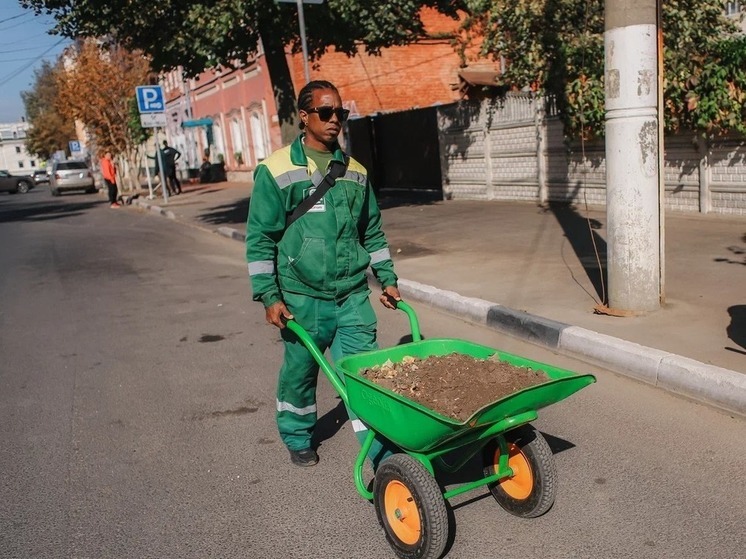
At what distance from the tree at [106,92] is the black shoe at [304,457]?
28317 millimetres

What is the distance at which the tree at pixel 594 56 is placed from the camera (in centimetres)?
991

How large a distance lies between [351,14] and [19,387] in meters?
9.69

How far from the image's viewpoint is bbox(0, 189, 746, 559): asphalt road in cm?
322

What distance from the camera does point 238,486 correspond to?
386cm

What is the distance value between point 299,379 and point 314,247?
28.8 inches

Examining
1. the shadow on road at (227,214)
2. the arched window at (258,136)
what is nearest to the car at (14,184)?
the arched window at (258,136)

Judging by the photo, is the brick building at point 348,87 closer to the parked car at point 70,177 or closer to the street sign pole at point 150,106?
the street sign pole at point 150,106

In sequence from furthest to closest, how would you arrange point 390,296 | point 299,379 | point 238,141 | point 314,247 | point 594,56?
point 238,141 < point 594,56 < point 299,379 < point 390,296 < point 314,247

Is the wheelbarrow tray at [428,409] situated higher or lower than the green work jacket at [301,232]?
lower

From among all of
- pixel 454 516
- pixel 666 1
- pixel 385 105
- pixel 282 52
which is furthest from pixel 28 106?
pixel 454 516

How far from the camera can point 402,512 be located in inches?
121

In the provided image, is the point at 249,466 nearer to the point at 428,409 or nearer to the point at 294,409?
the point at 294,409

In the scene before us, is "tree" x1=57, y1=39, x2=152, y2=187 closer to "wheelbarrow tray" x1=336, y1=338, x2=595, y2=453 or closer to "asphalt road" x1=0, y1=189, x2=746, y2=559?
"asphalt road" x1=0, y1=189, x2=746, y2=559

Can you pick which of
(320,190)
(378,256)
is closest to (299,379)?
(378,256)
